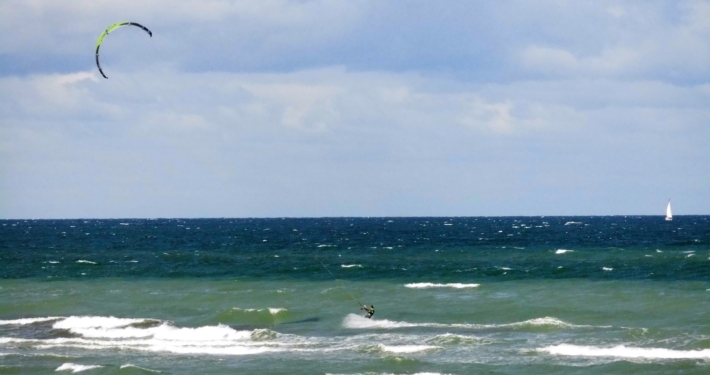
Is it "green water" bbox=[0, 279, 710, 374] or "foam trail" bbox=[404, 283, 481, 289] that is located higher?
"foam trail" bbox=[404, 283, 481, 289]

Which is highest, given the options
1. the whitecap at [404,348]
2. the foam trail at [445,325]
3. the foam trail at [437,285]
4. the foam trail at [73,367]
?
the foam trail at [437,285]

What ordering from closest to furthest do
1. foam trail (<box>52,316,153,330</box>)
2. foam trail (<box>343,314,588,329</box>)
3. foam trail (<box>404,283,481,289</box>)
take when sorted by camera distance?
foam trail (<box>343,314,588,329</box>)
foam trail (<box>52,316,153,330</box>)
foam trail (<box>404,283,481,289</box>)

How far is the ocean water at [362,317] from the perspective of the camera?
87.9 feet

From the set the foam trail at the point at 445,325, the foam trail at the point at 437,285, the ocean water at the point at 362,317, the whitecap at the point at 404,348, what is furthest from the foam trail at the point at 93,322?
the foam trail at the point at 437,285

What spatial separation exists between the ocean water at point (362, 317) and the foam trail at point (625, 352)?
0.21ft

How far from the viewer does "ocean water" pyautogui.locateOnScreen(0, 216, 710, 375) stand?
87.9ft

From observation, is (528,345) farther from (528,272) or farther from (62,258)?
(62,258)

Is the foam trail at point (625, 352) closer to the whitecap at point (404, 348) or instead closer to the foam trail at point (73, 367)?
the whitecap at point (404, 348)

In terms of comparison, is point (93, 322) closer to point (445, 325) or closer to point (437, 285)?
point (445, 325)

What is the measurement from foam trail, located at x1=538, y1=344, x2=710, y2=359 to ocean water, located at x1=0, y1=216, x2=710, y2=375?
2.6 inches

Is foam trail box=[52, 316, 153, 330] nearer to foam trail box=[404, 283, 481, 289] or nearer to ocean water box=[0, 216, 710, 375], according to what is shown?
ocean water box=[0, 216, 710, 375]

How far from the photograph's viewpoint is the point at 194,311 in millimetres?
39375

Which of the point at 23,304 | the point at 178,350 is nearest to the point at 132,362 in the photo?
the point at 178,350

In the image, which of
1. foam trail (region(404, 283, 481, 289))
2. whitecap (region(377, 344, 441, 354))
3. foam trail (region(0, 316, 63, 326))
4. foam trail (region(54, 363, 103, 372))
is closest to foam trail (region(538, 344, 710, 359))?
whitecap (region(377, 344, 441, 354))
